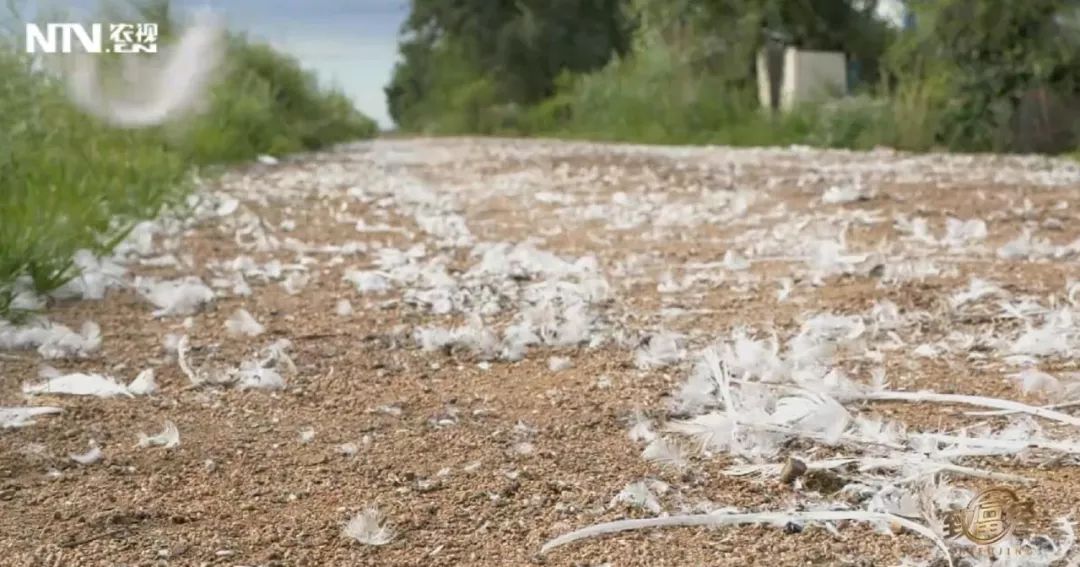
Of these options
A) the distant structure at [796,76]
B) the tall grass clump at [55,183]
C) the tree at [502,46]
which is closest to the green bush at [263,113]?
the tall grass clump at [55,183]

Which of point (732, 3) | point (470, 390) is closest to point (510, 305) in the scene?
point (470, 390)

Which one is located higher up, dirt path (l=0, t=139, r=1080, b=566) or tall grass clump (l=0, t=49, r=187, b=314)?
tall grass clump (l=0, t=49, r=187, b=314)

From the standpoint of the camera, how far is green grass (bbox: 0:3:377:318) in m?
2.75

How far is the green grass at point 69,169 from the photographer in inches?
108

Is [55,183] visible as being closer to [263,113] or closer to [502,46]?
[263,113]

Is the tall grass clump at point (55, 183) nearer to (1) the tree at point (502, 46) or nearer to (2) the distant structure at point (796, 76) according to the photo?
(2) the distant structure at point (796, 76)

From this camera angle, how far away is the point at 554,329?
93.4 inches

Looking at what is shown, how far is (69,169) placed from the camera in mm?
3928

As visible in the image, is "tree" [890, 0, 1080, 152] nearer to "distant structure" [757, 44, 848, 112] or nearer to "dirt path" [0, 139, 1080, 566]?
"distant structure" [757, 44, 848, 112]
